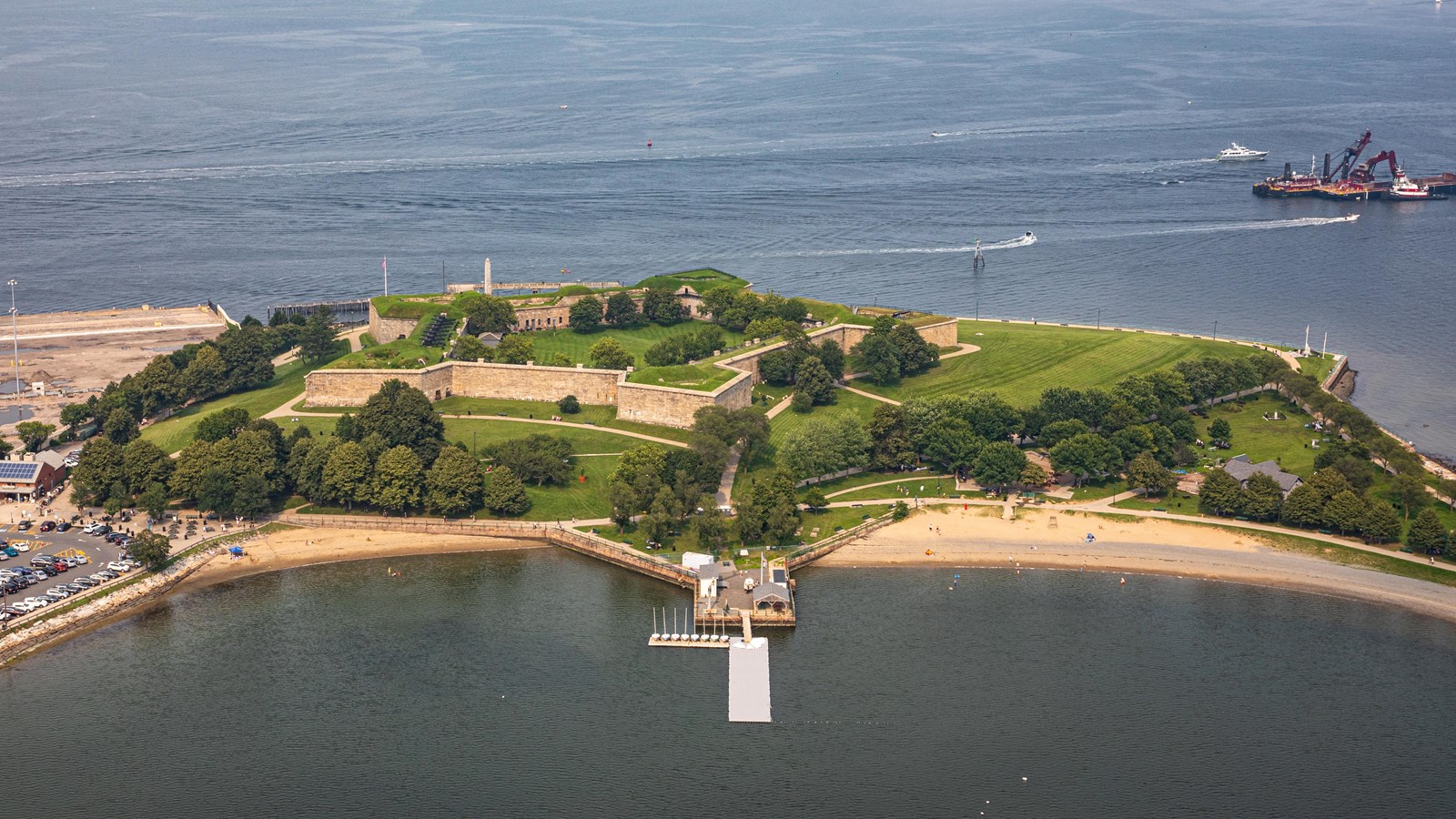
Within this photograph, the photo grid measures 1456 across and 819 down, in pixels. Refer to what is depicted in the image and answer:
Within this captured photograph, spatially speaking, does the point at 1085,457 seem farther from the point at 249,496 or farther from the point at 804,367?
the point at 249,496

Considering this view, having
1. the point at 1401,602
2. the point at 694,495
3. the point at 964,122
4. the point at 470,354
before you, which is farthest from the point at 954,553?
the point at 964,122

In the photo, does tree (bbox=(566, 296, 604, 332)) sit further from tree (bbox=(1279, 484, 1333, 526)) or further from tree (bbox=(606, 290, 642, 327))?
tree (bbox=(1279, 484, 1333, 526))

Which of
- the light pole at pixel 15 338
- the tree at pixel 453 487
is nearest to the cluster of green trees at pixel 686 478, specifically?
the tree at pixel 453 487

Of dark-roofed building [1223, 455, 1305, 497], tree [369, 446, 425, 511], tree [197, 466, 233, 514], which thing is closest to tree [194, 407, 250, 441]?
tree [197, 466, 233, 514]

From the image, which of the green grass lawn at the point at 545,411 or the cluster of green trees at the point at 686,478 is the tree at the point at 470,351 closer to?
the green grass lawn at the point at 545,411

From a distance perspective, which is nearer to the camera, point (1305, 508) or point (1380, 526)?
point (1380, 526)

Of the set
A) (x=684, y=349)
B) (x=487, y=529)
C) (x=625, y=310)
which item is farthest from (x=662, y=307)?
(x=487, y=529)
